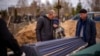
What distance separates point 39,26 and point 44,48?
97.7 inches

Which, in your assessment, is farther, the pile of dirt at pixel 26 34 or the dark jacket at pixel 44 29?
the pile of dirt at pixel 26 34

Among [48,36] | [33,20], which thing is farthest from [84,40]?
[33,20]

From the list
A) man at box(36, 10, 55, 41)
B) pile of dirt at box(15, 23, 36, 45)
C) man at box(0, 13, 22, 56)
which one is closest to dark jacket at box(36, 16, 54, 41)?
man at box(36, 10, 55, 41)

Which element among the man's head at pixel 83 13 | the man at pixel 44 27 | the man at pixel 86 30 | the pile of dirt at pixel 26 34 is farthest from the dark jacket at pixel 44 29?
the pile of dirt at pixel 26 34

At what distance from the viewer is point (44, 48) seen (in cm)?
521

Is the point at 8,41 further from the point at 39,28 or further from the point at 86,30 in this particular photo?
the point at 86,30

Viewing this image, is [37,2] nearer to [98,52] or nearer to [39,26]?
[39,26]

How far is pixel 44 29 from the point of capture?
775 cm

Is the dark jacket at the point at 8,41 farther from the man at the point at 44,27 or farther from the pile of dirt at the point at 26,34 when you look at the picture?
the pile of dirt at the point at 26,34

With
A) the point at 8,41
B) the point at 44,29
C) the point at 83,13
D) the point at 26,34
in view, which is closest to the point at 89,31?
the point at 83,13

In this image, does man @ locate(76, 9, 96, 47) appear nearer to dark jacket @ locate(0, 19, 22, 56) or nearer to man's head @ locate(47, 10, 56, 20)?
man's head @ locate(47, 10, 56, 20)

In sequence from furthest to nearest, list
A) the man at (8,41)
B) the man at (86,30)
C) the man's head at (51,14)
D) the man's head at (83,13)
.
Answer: the man's head at (51,14), the man at (86,30), the man's head at (83,13), the man at (8,41)

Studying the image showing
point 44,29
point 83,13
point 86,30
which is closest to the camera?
point 83,13

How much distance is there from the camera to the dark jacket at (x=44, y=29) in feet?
25.2
